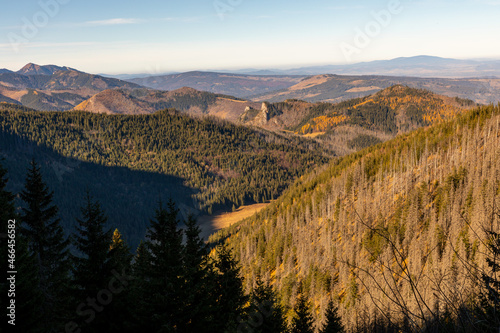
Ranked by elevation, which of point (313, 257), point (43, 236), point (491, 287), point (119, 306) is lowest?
point (313, 257)

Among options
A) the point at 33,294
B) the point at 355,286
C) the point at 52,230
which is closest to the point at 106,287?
the point at 33,294

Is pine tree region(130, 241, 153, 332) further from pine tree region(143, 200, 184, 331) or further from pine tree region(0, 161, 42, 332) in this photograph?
pine tree region(0, 161, 42, 332)

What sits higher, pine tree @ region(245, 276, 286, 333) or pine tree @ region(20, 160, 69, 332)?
pine tree @ region(20, 160, 69, 332)

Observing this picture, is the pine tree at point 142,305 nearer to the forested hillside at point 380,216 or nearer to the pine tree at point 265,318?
the pine tree at point 265,318

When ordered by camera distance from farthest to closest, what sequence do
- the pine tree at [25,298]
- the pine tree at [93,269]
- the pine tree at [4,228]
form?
the pine tree at [93,269] → the pine tree at [25,298] → the pine tree at [4,228]

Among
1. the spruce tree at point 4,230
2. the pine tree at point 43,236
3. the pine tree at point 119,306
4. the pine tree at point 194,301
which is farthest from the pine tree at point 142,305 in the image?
the pine tree at point 43,236

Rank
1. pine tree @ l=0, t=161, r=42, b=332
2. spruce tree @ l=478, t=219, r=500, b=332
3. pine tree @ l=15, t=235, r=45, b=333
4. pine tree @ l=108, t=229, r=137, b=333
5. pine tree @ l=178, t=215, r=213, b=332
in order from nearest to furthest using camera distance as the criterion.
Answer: spruce tree @ l=478, t=219, r=500, b=332 < pine tree @ l=0, t=161, r=42, b=332 < pine tree @ l=15, t=235, r=45, b=333 < pine tree @ l=178, t=215, r=213, b=332 < pine tree @ l=108, t=229, r=137, b=333

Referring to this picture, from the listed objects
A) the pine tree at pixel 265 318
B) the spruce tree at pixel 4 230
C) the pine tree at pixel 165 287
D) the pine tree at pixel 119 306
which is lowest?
the pine tree at pixel 265 318

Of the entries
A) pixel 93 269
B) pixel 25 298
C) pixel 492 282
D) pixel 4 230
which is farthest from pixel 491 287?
pixel 4 230

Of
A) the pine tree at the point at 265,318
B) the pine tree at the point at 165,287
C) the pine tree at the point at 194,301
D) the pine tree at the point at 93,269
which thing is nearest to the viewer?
the pine tree at the point at 165,287

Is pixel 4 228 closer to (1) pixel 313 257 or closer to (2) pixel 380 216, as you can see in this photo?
(2) pixel 380 216

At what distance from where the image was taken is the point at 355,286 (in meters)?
75.2

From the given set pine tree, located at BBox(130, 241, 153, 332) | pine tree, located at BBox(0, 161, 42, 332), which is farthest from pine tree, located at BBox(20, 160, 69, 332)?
pine tree, located at BBox(130, 241, 153, 332)

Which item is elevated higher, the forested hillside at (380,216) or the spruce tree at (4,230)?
the spruce tree at (4,230)
